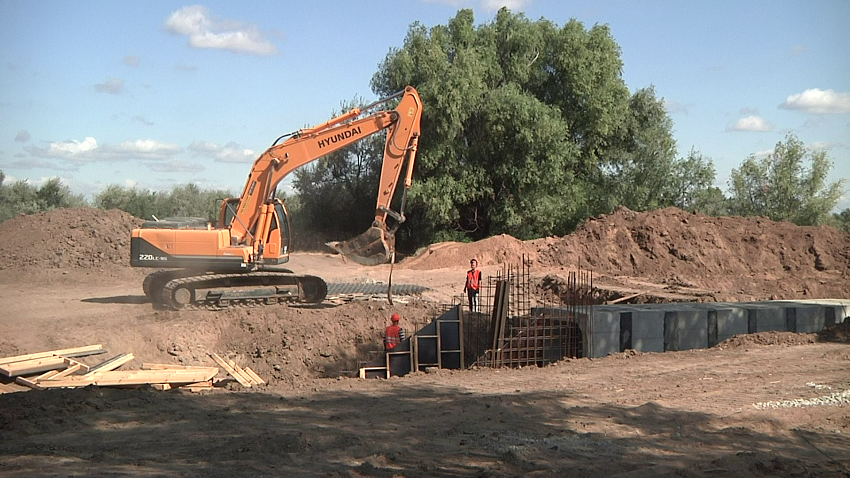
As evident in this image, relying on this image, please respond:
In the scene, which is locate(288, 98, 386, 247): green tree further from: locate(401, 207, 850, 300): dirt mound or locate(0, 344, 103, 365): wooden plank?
locate(0, 344, 103, 365): wooden plank

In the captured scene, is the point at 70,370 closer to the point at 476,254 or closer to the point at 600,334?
the point at 600,334

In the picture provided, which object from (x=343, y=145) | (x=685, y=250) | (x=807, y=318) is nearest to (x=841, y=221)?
(x=685, y=250)

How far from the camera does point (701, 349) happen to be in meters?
13.3

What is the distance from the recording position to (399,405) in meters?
9.24

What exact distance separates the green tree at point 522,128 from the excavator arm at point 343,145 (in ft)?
40.1

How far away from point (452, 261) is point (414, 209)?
19.7ft

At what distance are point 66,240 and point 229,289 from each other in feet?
34.6

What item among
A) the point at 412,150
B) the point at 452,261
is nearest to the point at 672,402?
the point at 412,150

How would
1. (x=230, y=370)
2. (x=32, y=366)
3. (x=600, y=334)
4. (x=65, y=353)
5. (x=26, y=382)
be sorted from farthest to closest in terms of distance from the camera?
(x=230, y=370)
(x=600, y=334)
(x=65, y=353)
(x=32, y=366)
(x=26, y=382)

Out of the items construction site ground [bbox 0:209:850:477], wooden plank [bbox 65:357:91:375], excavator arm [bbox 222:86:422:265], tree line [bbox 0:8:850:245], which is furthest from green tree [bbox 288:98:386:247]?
wooden plank [bbox 65:357:91:375]

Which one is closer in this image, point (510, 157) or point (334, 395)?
point (334, 395)

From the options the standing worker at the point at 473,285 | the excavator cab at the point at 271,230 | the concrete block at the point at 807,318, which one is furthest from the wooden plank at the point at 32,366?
the concrete block at the point at 807,318

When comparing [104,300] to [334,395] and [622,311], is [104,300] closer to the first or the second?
[334,395]

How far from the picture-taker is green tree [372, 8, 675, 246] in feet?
98.3
